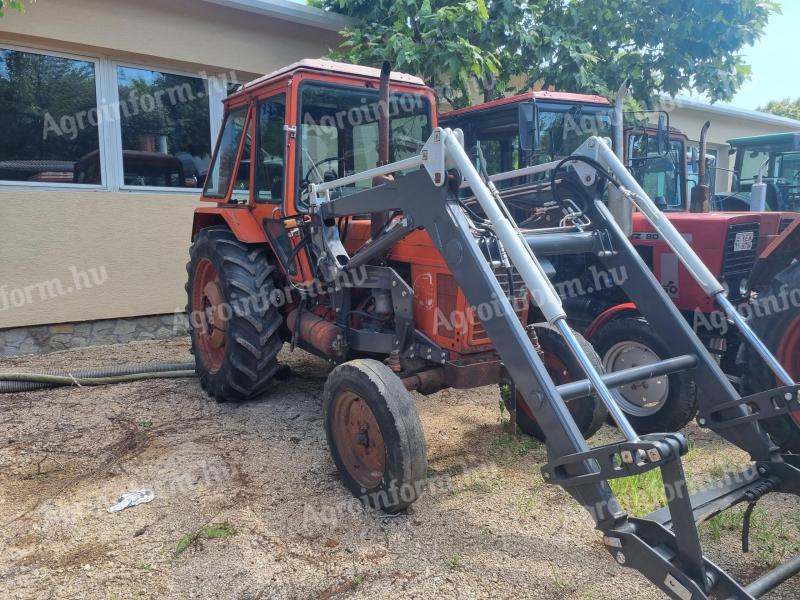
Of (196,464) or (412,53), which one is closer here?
(196,464)

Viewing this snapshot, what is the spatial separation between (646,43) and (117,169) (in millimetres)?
6746

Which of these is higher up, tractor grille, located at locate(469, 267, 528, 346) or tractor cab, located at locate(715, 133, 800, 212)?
tractor cab, located at locate(715, 133, 800, 212)

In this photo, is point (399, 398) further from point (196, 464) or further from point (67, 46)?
point (67, 46)

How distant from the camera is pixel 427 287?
363 centimetres

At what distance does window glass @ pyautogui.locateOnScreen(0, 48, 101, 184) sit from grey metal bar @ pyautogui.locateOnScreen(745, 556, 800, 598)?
21.9 ft

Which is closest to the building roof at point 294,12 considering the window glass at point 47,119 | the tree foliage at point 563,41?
the tree foliage at point 563,41

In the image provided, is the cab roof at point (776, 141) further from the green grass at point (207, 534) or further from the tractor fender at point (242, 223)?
the green grass at point (207, 534)

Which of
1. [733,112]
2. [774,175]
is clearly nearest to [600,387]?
[774,175]

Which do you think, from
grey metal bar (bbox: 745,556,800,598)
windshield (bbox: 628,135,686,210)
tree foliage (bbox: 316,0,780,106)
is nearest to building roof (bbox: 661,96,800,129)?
tree foliage (bbox: 316,0,780,106)

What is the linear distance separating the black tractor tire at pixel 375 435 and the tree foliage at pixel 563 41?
4565mm

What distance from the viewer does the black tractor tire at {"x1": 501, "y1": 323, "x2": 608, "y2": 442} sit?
3578 mm

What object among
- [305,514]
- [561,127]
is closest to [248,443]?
[305,514]

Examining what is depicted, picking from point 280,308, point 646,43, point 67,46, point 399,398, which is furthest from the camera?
point 646,43

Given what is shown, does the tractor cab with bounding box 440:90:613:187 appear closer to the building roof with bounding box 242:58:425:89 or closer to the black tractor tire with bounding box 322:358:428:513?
the building roof with bounding box 242:58:425:89
